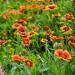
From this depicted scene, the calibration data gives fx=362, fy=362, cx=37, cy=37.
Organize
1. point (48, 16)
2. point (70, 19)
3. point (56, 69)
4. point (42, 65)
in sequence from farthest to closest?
point (48, 16) < point (70, 19) < point (42, 65) < point (56, 69)

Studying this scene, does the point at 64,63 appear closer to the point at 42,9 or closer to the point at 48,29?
the point at 48,29

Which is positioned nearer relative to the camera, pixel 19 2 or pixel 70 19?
pixel 70 19

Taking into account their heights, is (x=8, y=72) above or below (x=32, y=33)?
below

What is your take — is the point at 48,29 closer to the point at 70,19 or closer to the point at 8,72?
the point at 70,19

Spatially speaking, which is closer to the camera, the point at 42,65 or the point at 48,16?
the point at 42,65

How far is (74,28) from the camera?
12.7 ft

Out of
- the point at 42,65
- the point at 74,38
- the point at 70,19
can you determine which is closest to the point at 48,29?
the point at 70,19

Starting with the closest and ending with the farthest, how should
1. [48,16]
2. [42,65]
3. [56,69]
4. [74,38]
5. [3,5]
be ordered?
[56,69], [42,65], [74,38], [48,16], [3,5]

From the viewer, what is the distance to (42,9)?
4.13 metres

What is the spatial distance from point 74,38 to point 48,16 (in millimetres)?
838

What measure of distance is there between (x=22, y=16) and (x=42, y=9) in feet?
0.79

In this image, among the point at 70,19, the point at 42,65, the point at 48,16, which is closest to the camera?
the point at 42,65

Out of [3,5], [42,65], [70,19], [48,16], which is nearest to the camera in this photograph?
[42,65]

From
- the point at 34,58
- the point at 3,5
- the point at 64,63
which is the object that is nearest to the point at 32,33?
the point at 34,58
